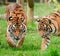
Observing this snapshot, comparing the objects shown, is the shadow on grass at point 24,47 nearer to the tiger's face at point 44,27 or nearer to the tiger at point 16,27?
the tiger at point 16,27

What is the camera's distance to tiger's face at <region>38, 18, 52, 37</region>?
23.1 feet

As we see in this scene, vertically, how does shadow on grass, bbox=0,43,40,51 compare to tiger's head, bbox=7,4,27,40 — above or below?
below

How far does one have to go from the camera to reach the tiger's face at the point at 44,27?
7043mm

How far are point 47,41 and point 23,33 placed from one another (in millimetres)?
640

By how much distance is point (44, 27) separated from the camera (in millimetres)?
7109

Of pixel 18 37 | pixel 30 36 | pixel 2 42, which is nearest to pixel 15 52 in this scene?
pixel 18 37

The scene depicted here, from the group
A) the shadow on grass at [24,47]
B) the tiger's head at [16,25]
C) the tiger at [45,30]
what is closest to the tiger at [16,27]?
the tiger's head at [16,25]

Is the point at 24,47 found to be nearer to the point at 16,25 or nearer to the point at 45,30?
the point at 16,25

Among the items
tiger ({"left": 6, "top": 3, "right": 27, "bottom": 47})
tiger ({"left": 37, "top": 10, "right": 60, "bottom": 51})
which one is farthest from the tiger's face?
tiger ({"left": 6, "top": 3, "right": 27, "bottom": 47})

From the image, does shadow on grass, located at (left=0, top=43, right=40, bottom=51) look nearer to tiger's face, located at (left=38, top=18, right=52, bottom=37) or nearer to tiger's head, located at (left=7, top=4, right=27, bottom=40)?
tiger's head, located at (left=7, top=4, right=27, bottom=40)

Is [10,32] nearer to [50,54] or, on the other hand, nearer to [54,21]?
[54,21]

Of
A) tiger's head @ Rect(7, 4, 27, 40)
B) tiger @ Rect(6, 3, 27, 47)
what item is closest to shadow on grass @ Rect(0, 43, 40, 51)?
tiger @ Rect(6, 3, 27, 47)

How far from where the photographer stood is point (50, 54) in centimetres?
554

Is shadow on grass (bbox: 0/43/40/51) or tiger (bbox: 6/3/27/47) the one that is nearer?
tiger (bbox: 6/3/27/47)
